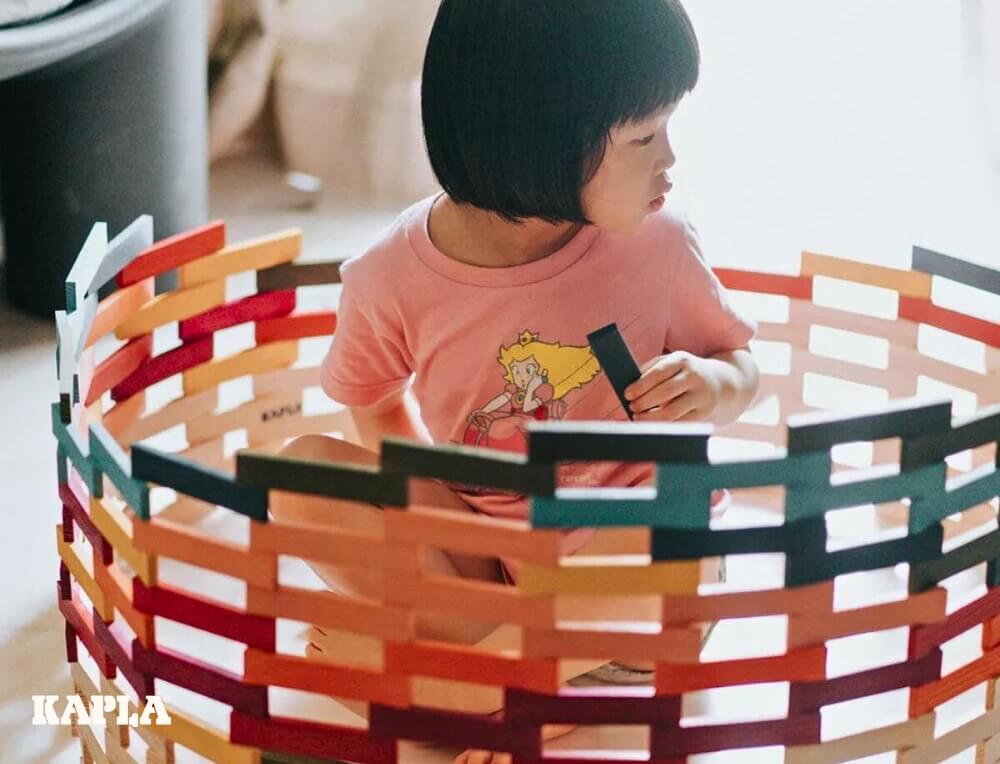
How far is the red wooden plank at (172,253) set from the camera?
1.05 meters

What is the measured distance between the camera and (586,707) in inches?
28.0

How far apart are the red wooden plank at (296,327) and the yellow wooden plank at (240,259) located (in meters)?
0.05

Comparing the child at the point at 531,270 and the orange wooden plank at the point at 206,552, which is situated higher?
the child at the point at 531,270

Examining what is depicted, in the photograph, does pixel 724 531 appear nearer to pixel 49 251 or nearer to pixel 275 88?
pixel 49 251

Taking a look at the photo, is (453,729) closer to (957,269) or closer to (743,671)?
(743,671)

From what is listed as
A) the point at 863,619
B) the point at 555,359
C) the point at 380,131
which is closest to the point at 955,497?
the point at 863,619

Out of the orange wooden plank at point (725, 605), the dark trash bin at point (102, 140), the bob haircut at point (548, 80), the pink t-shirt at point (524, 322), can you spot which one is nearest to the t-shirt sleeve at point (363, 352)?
the pink t-shirt at point (524, 322)

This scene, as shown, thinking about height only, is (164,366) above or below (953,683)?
above

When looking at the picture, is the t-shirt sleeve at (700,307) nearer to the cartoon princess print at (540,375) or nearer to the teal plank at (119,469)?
the cartoon princess print at (540,375)

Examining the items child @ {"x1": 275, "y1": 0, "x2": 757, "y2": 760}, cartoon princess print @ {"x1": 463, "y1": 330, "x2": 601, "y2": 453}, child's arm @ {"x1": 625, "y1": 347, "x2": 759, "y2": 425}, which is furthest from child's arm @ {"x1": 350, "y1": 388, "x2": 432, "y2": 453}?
child's arm @ {"x1": 625, "y1": 347, "x2": 759, "y2": 425}

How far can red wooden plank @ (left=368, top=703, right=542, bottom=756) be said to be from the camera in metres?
0.72

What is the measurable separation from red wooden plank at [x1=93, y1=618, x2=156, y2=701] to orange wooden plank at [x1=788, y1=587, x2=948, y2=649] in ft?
1.06

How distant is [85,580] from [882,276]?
0.62 metres

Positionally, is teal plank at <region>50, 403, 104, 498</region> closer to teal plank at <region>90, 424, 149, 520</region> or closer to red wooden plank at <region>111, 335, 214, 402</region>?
teal plank at <region>90, 424, 149, 520</region>
